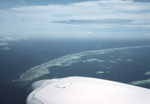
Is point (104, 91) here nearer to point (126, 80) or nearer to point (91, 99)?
point (91, 99)

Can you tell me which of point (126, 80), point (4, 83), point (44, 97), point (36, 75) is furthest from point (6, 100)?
point (126, 80)

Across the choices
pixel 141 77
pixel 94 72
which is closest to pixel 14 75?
pixel 94 72

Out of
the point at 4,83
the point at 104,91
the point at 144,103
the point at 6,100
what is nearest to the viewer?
the point at 144,103

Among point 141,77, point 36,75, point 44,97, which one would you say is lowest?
point 141,77

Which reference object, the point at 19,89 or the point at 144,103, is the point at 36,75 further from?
the point at 144,103

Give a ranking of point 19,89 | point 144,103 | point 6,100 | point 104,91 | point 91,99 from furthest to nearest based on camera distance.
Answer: point 19,89, point 6,100, point 104,91, point 91,99, point 144,103

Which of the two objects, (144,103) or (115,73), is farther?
(115,73)

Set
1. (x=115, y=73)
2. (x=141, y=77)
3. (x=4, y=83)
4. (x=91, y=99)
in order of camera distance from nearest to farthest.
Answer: (x=91, y=99) < (x=4, y=83) < (x=141, y=77) < (x=115, y=73)

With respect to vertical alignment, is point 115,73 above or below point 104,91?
below

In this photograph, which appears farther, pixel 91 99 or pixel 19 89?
pixel 19 89
